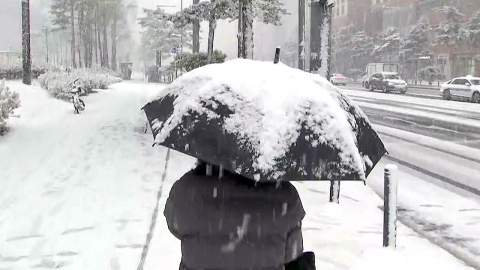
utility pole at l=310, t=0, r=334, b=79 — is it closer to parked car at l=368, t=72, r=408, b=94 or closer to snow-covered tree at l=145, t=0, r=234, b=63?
snow-covered tree at l=145, t=0, r=234, b=63

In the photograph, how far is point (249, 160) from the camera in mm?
1961

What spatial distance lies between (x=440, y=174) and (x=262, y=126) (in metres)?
8.81

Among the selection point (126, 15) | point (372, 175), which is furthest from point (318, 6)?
point (126, 15)

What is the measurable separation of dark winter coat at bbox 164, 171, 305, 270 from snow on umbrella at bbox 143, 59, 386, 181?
0.10 meters

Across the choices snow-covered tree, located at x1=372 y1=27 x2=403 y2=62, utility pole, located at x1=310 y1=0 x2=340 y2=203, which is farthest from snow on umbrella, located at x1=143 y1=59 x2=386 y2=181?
snow-covered tree, located at x1=372 y1=27 x2=403 y2=62

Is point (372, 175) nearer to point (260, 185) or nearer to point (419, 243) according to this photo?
point (419, 243)

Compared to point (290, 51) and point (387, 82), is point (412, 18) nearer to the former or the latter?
point (290, 51)

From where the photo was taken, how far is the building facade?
164 feet

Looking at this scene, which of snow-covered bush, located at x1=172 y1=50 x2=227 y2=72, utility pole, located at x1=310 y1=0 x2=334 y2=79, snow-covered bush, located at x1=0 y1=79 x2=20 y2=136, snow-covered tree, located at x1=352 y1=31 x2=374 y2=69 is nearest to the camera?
utility pole, located at x1=310 y1=0 x2=334 y2=79

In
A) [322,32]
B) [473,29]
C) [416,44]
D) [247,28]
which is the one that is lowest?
[322,32]

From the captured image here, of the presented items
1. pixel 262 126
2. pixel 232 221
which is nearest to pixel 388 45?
pixel 262 126

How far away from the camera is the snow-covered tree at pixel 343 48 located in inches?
2709

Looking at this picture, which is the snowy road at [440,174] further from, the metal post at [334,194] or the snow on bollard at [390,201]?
the snow on bollard at [390,201]

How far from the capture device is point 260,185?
205cm
